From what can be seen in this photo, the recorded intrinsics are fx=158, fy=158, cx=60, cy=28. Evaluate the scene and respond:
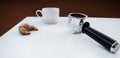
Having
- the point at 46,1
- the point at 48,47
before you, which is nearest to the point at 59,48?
the point at 48,47

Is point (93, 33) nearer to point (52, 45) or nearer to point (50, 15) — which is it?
point (52, 45)

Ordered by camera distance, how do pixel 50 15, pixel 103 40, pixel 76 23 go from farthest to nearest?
pixel 50 15
pixel 76 23
pixel 103 40

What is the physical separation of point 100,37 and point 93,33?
0.05 metres

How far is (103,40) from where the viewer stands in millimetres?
586

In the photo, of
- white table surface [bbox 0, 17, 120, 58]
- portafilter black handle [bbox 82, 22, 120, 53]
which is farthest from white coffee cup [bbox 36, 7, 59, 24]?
portafilter black handle [bbox 82, 22, 120, 53]

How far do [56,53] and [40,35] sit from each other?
200 millimetres

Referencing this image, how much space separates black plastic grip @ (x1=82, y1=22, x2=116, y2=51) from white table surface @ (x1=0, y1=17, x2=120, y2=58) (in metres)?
0.02

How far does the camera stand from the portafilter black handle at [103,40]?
54cm

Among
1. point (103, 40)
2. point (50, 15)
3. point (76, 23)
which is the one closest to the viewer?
point (103, 40)

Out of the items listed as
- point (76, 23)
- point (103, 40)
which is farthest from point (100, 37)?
point (76, 23)

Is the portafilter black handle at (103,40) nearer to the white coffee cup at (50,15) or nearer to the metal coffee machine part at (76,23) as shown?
the metal coffee machine part at (76,23)

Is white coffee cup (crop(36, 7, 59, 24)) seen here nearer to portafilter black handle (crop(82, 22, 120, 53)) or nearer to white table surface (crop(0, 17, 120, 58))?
white table surface (crop(0, 17, 120, 58))

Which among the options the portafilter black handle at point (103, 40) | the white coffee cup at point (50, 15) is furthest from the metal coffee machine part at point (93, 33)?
the white coffee cup at point (50, 15)

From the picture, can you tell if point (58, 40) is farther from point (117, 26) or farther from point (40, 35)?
point (117, 26)
